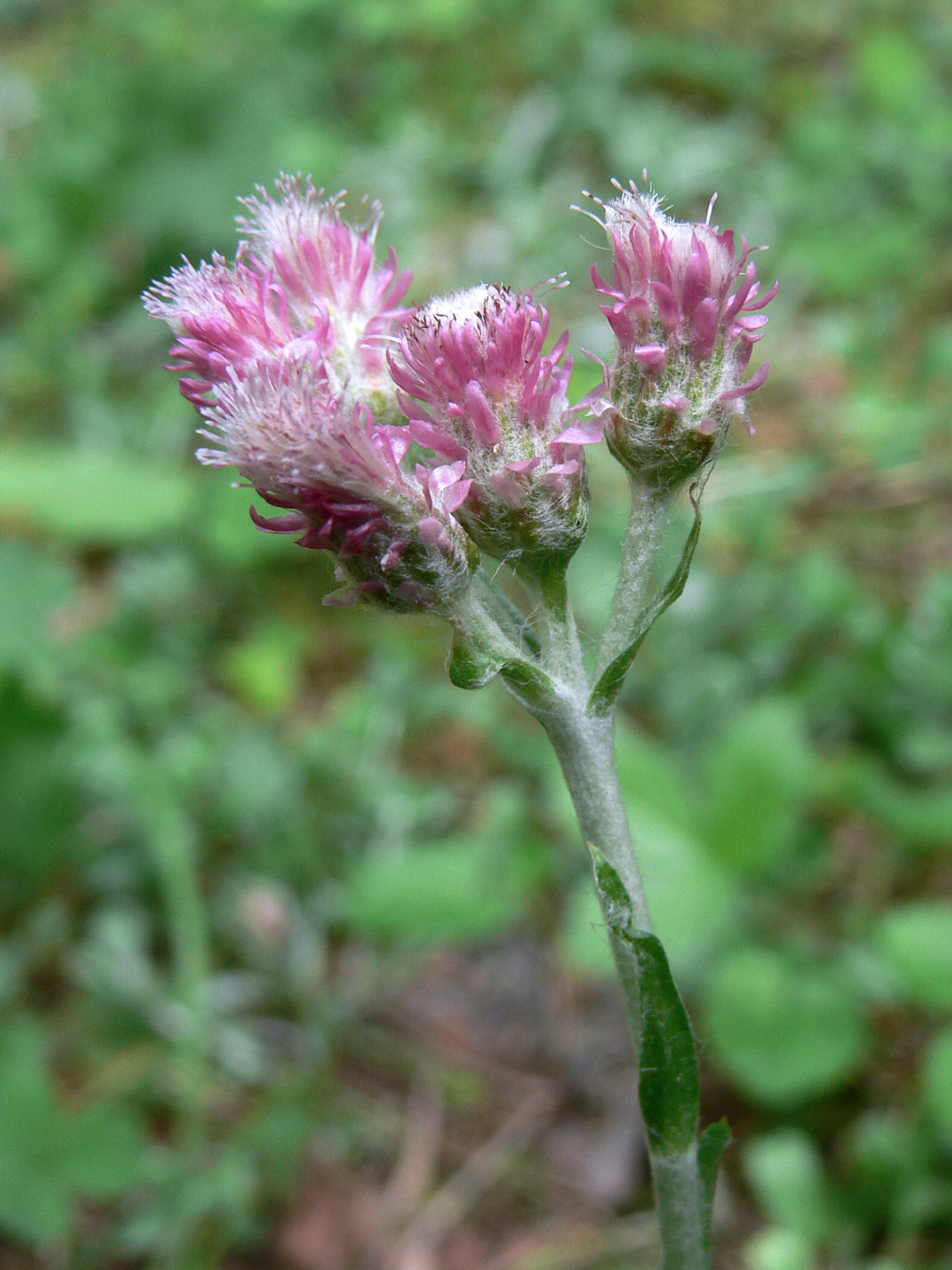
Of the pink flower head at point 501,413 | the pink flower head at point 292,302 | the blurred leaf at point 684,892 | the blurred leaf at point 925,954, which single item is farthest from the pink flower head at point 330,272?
the blurred leaf at point 925,954

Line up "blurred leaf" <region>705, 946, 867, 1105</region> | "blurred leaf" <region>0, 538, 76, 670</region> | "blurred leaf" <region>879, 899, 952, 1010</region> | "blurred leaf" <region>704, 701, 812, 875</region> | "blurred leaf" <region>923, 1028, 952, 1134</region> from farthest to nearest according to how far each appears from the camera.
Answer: "blurred leaf" <region>0, 538, 76, 670</region> → "blurred leaf" <region>704, 701, 812, 875</region> → "blurred leaf" <region>705, 946, 867, 1105</region> → "blurred leaf" <region>879, 899, 952, 1010</region> → "blurred leaf" <region>923, 1028, 952, 1134</region>

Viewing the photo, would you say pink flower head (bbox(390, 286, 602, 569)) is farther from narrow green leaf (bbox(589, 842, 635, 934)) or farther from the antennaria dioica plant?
narrow green leaf (bbox(589, 842, 635, 934))

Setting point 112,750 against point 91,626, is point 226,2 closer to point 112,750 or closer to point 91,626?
point 91,626

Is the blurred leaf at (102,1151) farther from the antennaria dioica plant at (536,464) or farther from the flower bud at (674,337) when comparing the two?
the flower bud at (674,337)

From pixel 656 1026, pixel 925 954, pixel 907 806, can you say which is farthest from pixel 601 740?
pixel 907 806

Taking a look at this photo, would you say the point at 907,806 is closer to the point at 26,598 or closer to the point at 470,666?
the point at 470,666

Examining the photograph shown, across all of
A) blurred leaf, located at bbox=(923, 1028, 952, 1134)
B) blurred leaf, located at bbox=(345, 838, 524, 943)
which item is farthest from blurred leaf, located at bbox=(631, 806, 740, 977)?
blurred leaf, located at bbox=(923, 1028, 952, 1134)
